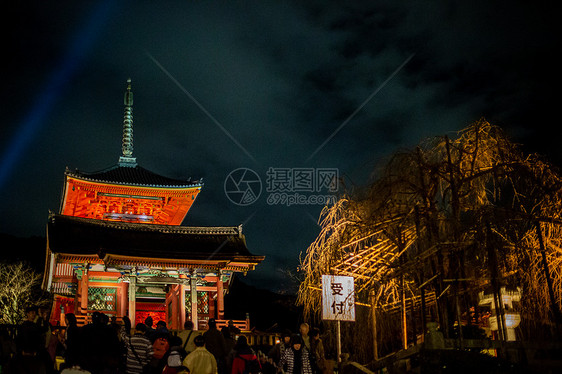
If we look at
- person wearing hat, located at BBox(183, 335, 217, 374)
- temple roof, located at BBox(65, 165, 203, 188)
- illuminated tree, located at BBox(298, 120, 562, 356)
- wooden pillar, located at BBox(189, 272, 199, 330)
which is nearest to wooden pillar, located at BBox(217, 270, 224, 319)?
wooden pillar, located at BBox(189, 272, 199, 330)

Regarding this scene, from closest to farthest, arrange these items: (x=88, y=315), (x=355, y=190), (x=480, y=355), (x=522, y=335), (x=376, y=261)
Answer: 1. (x=480, y=355)
2. (x=522, y=335)
3. (x=355, y=190)
4. (x=376, y=261)
5. (x=88, y=315)

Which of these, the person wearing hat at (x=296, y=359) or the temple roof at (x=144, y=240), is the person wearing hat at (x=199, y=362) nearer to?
the person wearing hat at (x=296, y=359)

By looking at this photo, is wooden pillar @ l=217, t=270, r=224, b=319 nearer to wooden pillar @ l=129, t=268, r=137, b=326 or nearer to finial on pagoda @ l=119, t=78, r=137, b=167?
wooden pillar @ l=129, t=268, r=137, b=326

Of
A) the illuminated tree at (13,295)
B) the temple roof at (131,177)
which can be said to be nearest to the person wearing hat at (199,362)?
the temple roof at (131,177)

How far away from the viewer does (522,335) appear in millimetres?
10586

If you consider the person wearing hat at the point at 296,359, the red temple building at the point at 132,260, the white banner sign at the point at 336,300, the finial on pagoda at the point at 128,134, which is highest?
the finial on pagoda at the point at 128,134

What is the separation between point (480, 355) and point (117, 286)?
1764cm

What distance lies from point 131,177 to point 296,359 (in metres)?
23.6

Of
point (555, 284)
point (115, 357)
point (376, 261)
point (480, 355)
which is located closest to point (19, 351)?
point (115, 357)

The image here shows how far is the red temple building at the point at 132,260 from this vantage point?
21.1 metres

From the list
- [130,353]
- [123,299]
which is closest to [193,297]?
[123,299]

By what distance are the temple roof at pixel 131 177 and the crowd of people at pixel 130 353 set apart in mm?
19200

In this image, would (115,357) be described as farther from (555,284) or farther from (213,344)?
(555,284)

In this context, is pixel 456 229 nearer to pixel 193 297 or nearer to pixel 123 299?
pixel 193 297
